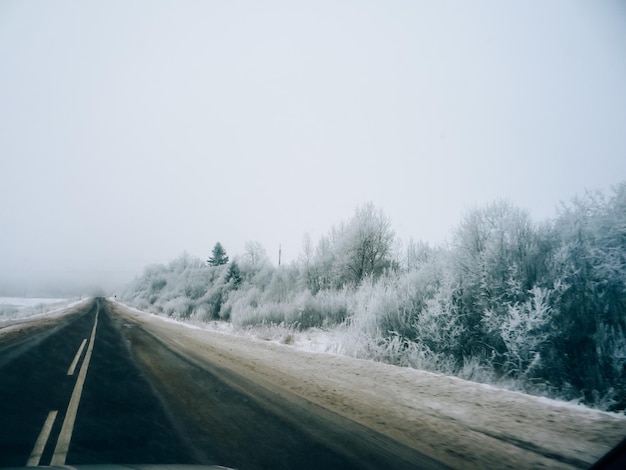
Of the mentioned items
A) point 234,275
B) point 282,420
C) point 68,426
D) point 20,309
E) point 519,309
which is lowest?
point 20,309

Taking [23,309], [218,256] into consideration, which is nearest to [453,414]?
[23,309]

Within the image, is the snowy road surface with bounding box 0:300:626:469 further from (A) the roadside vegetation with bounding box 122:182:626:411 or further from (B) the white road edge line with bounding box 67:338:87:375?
(A) the roadside vegetation with bounding box 122:182:626:411

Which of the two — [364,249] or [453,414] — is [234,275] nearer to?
[364,249]

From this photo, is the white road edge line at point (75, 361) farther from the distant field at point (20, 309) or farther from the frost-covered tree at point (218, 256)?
the frost-covered tree at point (218, 256)

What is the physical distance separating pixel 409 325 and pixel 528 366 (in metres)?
3.48

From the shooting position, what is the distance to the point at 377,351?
9.46 metres

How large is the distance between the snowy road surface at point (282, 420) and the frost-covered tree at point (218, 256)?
53128 millimetres

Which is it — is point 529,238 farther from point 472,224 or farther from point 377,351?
point 377,351

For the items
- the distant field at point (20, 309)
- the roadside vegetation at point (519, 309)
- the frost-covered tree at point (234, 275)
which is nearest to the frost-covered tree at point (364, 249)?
the roadside vegetation at point (519, 309)

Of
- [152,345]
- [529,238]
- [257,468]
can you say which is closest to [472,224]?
[529,238]

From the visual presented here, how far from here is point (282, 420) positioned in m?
4.56

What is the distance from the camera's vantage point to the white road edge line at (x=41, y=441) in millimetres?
3206

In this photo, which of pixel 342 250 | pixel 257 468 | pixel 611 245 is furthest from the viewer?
pixel 342 250

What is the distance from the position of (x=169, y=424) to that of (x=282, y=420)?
4.88 feet
